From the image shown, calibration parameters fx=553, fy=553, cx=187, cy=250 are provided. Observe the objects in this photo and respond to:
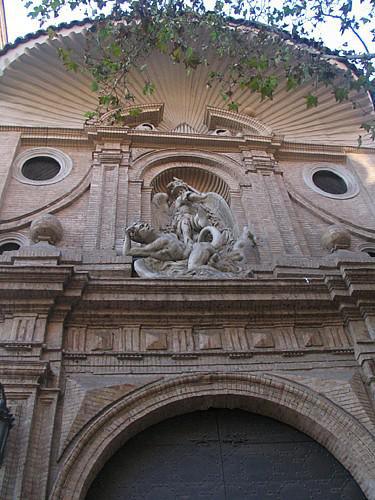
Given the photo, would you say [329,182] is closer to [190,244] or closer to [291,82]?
[291,82]

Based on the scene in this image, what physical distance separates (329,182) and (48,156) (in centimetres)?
565

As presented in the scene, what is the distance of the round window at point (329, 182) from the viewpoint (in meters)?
11.0

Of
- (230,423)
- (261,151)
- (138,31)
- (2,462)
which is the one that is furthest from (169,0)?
(2,462)

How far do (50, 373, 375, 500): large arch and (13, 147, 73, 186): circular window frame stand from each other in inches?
210

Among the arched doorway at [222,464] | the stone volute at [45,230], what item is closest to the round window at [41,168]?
the stone volute at [45,230]

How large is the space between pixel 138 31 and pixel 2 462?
6136mm

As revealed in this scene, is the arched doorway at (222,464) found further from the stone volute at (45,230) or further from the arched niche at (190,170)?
the arched niche at (190,170)

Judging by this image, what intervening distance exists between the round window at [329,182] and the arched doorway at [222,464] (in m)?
5.85

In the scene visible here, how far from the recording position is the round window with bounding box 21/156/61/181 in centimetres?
1046

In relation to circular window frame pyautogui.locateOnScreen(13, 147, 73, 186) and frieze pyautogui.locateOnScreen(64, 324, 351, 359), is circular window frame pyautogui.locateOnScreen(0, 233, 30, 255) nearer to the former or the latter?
circular window frame pyautogui.locateOnScreen(13, 147, 73, 186)

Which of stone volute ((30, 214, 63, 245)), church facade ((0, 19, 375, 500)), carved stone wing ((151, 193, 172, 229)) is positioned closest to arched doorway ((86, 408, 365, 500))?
church facade ((0, 19, 375, 500))

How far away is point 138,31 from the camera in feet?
26.9

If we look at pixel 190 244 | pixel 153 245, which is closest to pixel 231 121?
pixel 190 244

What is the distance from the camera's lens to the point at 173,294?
700 cm
